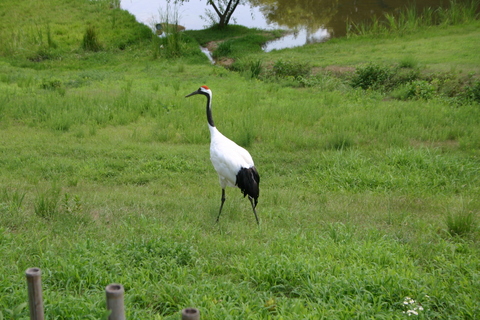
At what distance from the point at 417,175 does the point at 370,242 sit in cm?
258

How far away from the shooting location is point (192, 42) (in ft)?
61.9

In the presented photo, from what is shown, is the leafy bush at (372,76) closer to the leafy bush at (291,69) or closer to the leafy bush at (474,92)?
the leafy bush at (291,69)

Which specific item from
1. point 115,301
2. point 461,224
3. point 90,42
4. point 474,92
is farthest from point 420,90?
point 90,42

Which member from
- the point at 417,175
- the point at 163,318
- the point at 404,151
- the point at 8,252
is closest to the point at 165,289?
the point at 163,318

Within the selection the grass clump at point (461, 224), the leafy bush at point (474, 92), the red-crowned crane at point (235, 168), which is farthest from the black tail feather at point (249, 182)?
the leafy bush at point (474, 92)

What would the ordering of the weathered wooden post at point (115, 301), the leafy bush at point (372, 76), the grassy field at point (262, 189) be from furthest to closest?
1. the leafy bush at point (372, 76)
2. the grassy field at point (262, 189)
3. the weathered wooden post at point (115, 301)

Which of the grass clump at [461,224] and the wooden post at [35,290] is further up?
the wooden post at [35,290]

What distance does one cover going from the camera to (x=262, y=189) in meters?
6.59

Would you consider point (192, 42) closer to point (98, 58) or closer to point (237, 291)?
point (98, 58)

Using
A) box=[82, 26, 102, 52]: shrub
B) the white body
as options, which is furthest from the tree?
the white body

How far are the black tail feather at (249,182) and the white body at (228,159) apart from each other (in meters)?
0.06

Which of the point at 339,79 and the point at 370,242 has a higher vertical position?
the point at 339,79

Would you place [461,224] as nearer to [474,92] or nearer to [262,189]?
[262,189]

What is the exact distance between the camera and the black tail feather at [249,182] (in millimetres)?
5293
